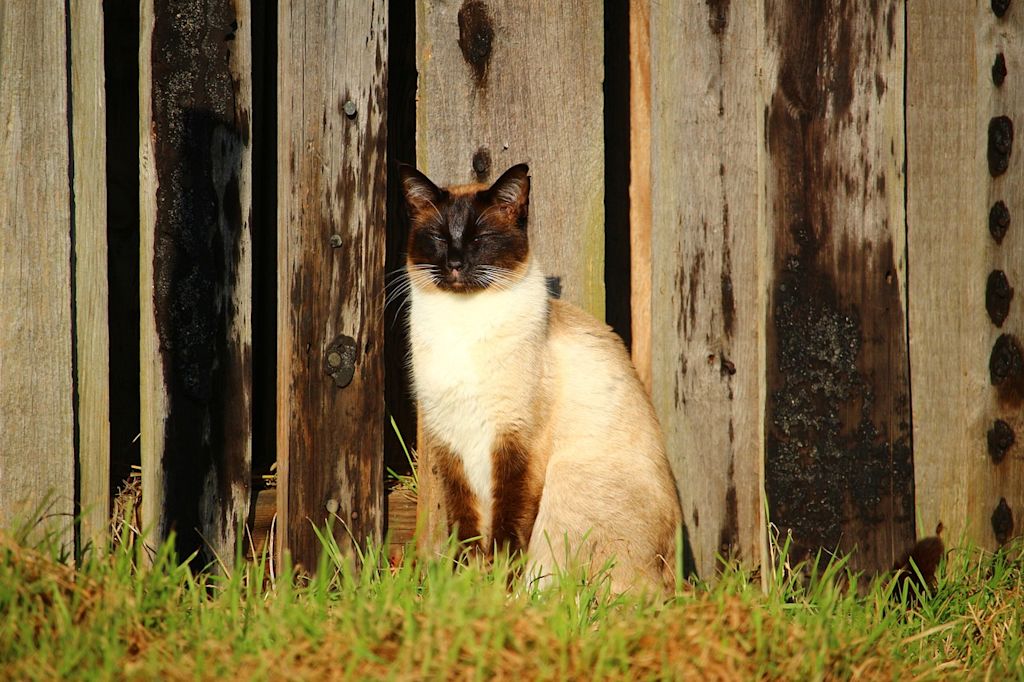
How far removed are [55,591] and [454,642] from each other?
960mm

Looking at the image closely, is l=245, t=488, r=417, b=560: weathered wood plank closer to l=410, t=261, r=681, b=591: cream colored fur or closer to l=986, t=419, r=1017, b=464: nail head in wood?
l=410, t=261, r=681, b=591: cream colored fur

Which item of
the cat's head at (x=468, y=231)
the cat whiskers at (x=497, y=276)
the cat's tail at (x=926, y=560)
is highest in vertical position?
the cat's head at (x=468, y=231)

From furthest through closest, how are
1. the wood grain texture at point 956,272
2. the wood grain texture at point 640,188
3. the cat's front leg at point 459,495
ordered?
1. the wood grain texture at point 640,188
2. the wood grain texture at point 956,272
3. the cat's front leg at point 459,495

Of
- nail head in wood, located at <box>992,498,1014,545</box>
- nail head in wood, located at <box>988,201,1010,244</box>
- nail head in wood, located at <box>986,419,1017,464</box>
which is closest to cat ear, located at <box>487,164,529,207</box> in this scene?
nail head in wood, located at <box>988,201,1010,244</box>

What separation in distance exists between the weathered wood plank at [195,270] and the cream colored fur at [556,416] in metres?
0.72

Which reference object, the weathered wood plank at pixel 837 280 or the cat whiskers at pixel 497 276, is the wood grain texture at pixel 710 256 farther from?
the cat whiskers at pixel 497 276

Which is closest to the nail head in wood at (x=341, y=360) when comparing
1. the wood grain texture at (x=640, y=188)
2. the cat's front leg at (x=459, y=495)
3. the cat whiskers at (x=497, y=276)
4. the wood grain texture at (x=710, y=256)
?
the cat's front leg at (x=459, y=495)

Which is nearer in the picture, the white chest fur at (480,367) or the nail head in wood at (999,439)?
the white chest fur at (480,367)

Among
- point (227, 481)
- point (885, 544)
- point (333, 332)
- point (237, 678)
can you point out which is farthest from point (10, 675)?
point (885, 544)

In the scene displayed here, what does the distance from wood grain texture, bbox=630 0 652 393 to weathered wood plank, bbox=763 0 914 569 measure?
2.04 feet

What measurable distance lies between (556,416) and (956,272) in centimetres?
169

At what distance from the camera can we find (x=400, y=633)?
222cm

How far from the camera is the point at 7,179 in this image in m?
3.18

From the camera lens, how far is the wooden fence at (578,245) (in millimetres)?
3254
